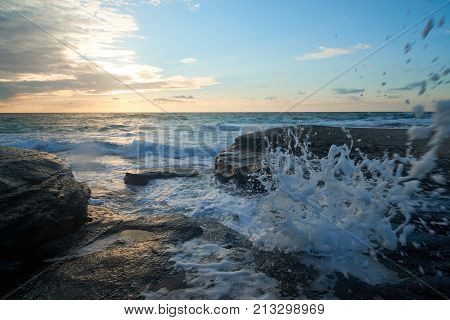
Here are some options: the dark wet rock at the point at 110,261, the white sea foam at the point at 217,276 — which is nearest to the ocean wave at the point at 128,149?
the dark wet rock at the point at 110,261

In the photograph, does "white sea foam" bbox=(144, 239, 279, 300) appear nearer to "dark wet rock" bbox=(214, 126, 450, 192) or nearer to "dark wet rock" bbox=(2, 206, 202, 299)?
"dark wet rock" bbox=(2, 206, 202, 299)

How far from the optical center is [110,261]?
350 centimetres

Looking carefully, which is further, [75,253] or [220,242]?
[220,242]

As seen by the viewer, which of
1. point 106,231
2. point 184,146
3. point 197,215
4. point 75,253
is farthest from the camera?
point 184,146

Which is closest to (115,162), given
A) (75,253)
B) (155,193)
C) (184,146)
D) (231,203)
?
(184,146)

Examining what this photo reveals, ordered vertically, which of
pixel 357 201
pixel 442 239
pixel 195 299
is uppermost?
pixel 357 201

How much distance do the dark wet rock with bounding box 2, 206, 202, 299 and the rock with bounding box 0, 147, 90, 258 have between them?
0.74ft

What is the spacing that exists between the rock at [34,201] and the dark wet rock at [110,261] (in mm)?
225

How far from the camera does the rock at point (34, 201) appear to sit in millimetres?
3599

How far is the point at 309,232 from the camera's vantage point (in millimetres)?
3848

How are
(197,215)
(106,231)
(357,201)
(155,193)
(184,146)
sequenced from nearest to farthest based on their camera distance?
1. (357,201)
2. (106,231)
3. (197,215)
4. (155,193)
5. (184,146)

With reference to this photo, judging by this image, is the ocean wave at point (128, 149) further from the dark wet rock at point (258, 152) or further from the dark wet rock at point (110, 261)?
the dark wet rock at point (110, 261)

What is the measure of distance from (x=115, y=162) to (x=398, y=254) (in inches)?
412

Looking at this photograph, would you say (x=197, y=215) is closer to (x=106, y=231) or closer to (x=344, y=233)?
(x=106, y=231)
